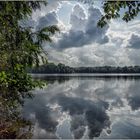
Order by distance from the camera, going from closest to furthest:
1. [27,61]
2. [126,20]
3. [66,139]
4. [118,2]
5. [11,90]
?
[118,2] → [126,20] → [11,90] → [27,61] → [66,139]

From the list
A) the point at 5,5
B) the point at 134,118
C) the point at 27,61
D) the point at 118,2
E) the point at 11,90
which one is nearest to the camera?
the point at 118,2

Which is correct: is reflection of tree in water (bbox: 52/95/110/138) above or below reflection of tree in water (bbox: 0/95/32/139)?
below

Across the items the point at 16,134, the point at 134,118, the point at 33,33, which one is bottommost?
the point at 134,118

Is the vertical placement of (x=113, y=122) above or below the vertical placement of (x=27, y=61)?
below

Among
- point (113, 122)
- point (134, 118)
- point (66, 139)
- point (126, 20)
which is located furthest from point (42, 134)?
point (126, 20)

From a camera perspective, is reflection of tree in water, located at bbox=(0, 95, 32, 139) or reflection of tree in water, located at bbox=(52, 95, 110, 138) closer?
reflection of tree in water, located at bbox=(0, 95, 32, 139)

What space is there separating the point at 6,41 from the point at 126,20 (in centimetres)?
502

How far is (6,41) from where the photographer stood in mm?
11727

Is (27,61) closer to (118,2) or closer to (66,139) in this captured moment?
(118,2)

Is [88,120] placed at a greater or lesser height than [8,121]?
lesser

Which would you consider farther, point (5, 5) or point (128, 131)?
point (128, 131)

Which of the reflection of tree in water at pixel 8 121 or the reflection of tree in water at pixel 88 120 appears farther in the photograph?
the reflection of tree in water at pixel 88 120

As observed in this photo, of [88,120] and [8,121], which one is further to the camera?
[88,120]

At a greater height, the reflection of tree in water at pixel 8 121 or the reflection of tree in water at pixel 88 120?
the reflection of tree in water at pixel 8 121
